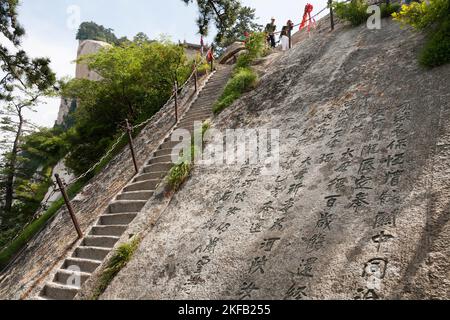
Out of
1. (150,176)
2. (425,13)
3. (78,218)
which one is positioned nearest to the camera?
(425,13)

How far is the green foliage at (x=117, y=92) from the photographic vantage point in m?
14.3

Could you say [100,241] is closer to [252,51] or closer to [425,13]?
[425,13]

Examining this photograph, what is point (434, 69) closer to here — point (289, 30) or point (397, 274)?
point (397, 274)

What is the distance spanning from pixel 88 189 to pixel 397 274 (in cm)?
989

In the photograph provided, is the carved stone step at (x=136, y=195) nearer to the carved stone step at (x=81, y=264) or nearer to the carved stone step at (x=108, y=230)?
the carved stone step at (x=108, y=230)

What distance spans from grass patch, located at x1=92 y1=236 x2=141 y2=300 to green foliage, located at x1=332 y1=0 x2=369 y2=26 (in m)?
8.25

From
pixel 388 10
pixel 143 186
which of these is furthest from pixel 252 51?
pixel 143 186

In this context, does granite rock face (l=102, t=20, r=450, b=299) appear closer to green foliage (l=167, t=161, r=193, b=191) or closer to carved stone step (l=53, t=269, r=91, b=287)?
green foliage (l=167, t=161, r=193, b=191)

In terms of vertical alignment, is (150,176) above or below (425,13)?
below

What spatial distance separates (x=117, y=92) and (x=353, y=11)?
10.2 m

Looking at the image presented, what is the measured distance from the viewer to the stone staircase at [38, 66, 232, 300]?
5988mm

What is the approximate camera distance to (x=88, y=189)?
34.8 feet

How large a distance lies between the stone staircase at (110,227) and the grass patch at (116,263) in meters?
0.55

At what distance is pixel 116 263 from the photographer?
17.6 ft
